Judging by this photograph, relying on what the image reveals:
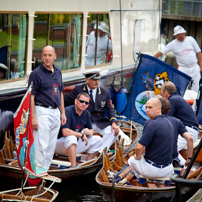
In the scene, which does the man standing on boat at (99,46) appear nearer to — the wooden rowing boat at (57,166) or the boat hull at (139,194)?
the wooden rowing boat at (57,166)

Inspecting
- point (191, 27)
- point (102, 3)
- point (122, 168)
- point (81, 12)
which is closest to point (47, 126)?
point (122, 168)

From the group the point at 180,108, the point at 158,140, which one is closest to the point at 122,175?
the point at 158,140

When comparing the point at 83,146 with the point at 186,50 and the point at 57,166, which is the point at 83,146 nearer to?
the point at 57,166

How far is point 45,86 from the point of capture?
6848 millimetres

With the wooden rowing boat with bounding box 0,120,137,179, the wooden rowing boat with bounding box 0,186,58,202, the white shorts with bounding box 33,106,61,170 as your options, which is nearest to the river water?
the wooden rowing boat with bounding box 0,120,137,179

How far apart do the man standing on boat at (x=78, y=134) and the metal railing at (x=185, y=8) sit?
15423 millimetres

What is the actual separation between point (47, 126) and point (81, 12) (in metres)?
3.22

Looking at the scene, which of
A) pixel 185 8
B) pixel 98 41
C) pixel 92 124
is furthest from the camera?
pixel 185 8

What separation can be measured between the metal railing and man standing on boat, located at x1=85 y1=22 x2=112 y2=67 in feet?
40.7

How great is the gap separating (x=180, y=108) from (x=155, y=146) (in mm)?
1645

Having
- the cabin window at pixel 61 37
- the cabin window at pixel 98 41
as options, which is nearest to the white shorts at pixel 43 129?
the cabin window at pixel 61 37

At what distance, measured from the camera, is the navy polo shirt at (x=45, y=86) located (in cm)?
678

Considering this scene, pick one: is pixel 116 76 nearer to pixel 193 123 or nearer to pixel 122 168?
pixel 193 123

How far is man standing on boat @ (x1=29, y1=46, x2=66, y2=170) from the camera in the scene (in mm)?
6770
